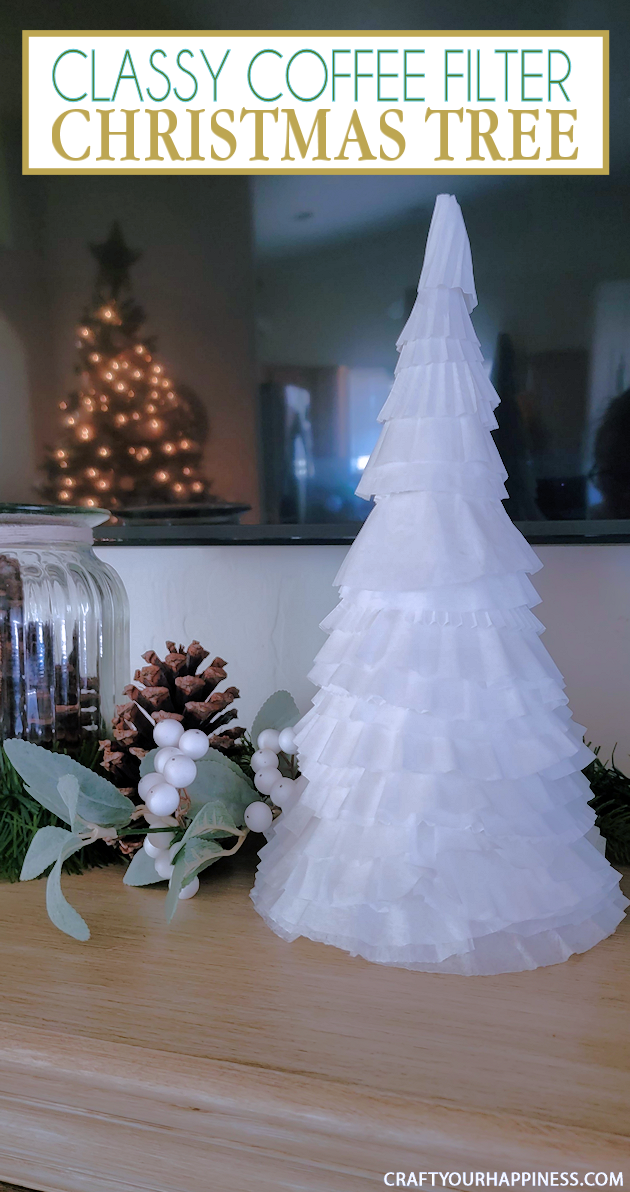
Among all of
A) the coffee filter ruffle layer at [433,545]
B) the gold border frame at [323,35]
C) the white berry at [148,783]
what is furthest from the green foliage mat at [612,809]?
the gold border frame at [323,35]

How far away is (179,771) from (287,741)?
0.35 ft

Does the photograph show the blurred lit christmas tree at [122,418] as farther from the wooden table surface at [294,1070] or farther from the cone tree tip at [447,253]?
the wooden table surface at [294,1070]

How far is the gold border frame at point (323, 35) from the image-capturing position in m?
0.70

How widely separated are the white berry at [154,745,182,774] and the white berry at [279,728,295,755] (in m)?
0.09

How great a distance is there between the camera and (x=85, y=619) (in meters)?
0.65

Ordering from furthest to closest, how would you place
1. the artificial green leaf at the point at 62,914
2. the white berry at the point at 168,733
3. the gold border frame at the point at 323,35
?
the gold border frame at the point at 323,35 → the white berry at the point at 168,733 → the artificial green leaf at the point at 62,914

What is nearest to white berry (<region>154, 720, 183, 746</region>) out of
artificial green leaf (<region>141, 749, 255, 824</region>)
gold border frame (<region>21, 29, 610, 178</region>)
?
artificial green leaf (<region>141, 749, 255, 824</region>)

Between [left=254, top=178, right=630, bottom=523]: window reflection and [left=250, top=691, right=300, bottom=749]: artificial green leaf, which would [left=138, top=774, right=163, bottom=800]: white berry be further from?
[left=254, top=178, right=630, bottom=523]: window reflection

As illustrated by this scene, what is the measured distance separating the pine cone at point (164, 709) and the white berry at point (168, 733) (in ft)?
0.13

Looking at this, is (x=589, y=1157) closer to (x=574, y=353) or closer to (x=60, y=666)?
(x=60, y=666)

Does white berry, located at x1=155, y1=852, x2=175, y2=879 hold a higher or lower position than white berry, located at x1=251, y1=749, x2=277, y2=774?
lower

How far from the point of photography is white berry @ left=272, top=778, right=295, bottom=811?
54 cm

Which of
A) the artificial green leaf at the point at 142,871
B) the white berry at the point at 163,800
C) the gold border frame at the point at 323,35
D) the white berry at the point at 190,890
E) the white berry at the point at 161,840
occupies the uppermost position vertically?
the gold border frame at the point at 323,35

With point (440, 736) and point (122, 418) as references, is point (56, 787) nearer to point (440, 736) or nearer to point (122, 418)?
point (440, 736)
